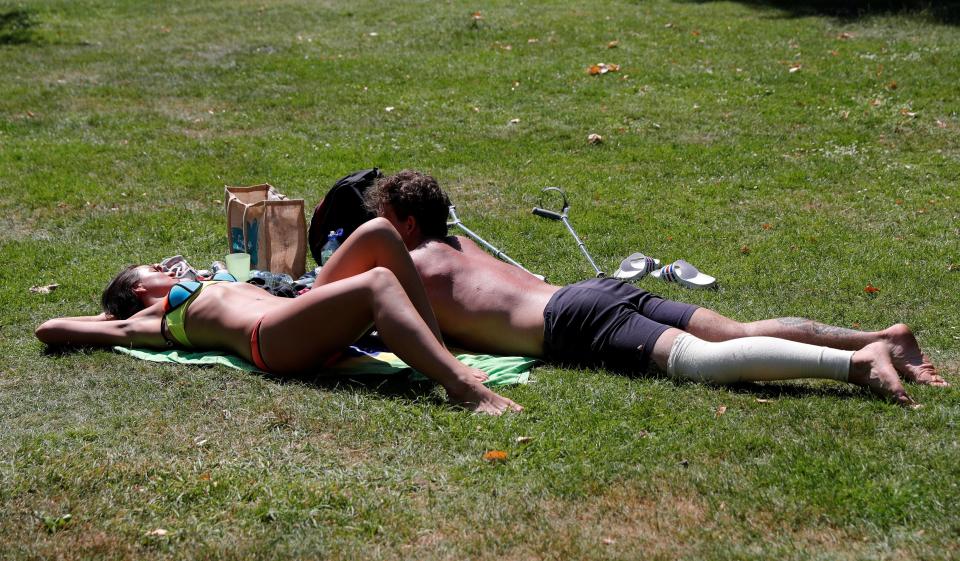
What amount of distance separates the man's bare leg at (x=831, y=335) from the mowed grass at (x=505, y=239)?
0.17m

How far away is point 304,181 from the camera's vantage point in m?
9.51

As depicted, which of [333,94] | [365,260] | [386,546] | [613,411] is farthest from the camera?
[333,94]

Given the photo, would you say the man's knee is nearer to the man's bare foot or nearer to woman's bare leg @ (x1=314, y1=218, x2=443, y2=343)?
the man's bare foot

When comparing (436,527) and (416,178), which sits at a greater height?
(416,178)

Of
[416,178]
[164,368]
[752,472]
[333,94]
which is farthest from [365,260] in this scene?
[333,94]

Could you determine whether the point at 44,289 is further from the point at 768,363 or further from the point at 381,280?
the point at 768,363

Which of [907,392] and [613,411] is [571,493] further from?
[907,392]

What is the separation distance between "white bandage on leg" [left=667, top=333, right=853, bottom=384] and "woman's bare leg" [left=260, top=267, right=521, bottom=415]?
852 mm

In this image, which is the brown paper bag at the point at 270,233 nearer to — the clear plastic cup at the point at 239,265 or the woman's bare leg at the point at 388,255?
the clear plastic cup at the point at 239,265

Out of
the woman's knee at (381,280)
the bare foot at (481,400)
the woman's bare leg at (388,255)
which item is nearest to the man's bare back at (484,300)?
the woman's bare leg at (388,255)

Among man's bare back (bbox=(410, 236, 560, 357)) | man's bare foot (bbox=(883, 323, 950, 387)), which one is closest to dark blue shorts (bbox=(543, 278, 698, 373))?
man's bare back (bbox=(410, 236, 560, 357))

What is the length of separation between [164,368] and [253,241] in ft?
4.95

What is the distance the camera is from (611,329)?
505 cm

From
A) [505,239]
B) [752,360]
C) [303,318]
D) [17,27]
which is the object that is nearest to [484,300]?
[303,318]
